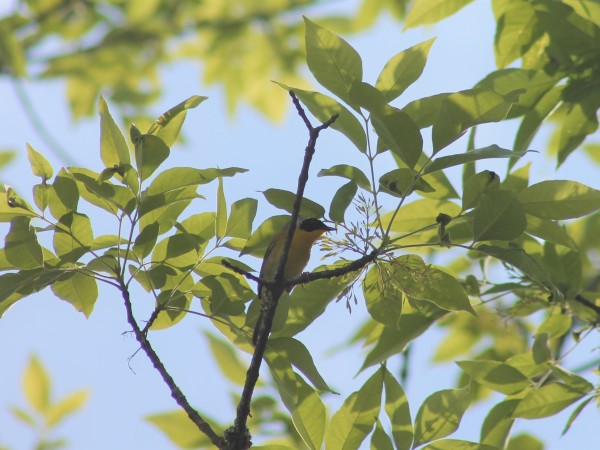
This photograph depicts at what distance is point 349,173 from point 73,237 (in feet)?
2.65

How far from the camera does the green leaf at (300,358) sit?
2.07 metres

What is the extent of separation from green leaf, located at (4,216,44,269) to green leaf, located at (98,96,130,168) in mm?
279

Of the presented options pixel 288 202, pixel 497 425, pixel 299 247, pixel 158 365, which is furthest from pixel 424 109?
pixel 299 247

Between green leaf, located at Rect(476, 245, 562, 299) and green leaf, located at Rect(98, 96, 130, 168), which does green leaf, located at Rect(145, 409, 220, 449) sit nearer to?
green leaf, located at Rect(98, 96, 130, 168)

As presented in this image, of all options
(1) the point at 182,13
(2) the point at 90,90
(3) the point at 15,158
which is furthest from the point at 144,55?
(3) the point at 15,158

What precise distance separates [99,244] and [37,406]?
233cm

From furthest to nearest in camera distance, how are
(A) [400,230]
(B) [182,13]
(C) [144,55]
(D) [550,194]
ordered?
(C) [144,55] < (B) [182,13] < (A) [400,230] < (D) [550,194]

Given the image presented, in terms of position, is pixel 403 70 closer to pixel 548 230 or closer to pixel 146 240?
pixel 548 230

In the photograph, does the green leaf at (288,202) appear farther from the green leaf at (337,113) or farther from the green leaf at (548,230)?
the green leaf at (548,230)

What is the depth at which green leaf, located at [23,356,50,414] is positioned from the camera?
4.16 m

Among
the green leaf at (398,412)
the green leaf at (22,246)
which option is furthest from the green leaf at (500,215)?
the green leaf at (22,246)

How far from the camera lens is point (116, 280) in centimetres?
215

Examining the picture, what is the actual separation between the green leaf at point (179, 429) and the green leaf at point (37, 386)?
172 centimetres

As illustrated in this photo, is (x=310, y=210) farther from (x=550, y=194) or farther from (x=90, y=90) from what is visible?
(x=90, y=90)
